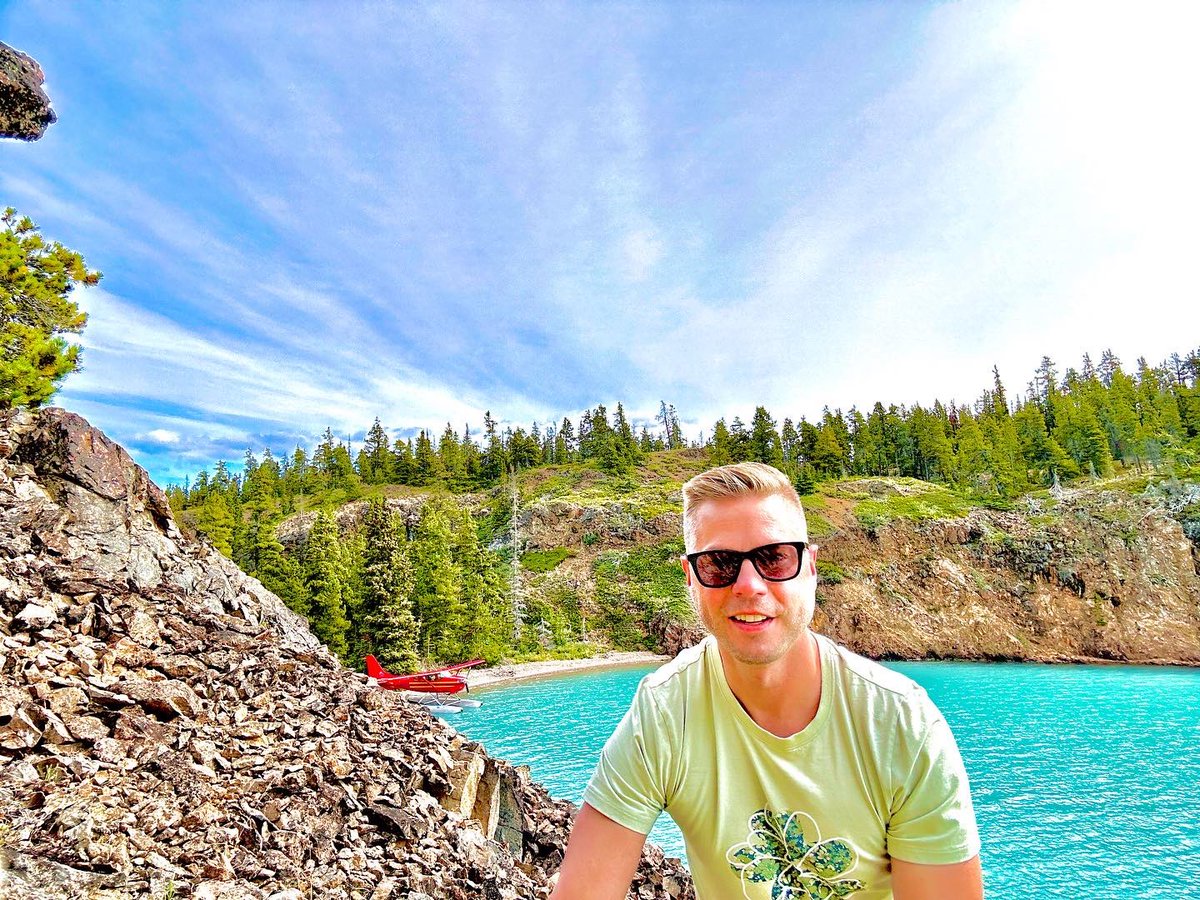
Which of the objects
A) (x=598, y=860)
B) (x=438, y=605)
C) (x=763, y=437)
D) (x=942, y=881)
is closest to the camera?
(x=942, y=881)

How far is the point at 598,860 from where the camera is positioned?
1.89m

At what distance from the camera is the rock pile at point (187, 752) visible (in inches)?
182

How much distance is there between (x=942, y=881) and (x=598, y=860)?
1055 mm

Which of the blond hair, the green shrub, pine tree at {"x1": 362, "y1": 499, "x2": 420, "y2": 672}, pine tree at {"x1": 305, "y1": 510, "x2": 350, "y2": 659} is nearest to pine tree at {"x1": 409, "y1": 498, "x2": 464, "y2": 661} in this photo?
pine tree at {"x1": 362, "y1": 499, "x2": 420, "y2": 672}

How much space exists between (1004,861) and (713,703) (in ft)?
50.3

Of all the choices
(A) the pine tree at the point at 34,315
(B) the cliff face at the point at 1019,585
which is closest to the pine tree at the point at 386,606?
(A) the pine tree at the point at 34,315

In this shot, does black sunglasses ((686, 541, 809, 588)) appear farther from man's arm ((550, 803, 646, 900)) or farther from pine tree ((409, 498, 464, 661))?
pine tree ((409, 498, 464, 661))

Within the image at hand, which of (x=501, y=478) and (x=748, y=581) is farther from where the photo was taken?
(x=501, y=478)

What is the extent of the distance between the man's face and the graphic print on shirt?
0.56 m

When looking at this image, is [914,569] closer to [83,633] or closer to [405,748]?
[405,748]

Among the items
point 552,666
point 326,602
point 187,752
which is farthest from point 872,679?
point 552,666

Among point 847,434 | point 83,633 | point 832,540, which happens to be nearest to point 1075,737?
point 83,633

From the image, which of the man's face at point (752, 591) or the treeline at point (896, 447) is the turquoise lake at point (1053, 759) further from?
the treeline at point (896, 447)

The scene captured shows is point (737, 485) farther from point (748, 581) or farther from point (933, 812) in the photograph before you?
point (933, 812)
